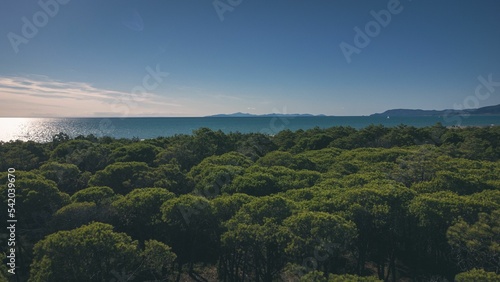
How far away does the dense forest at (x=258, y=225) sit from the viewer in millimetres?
14695

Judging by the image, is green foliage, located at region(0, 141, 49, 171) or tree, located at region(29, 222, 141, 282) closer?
tree, located at region(29, 222, 141, 282)

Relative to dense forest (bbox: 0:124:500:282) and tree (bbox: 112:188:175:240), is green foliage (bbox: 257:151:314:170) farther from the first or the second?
tree (bbox: 112:188:175:240)

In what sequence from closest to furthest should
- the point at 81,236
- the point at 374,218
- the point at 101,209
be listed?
the point at 81,236 → the point at 374,218 → the point at 101,209

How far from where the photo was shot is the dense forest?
14695mm

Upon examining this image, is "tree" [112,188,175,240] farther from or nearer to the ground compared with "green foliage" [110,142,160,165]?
nearer to the ground

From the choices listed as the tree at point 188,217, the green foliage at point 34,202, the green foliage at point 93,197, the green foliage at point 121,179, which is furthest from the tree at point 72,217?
the green foliage at point 121,179

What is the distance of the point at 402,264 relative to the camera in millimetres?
22625

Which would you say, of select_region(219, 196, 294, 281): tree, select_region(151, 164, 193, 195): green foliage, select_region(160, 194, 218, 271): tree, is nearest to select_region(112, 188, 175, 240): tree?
select_region(160, 194, 218, 271): tree

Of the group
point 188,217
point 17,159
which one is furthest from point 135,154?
point 188,217

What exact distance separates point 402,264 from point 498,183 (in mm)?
9135

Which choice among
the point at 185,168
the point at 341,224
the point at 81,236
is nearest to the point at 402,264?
the point at 341,224

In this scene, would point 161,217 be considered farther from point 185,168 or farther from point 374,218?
point 185,168

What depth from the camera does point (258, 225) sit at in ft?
54.1

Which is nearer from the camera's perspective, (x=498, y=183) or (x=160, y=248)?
(x=160, y=248)
